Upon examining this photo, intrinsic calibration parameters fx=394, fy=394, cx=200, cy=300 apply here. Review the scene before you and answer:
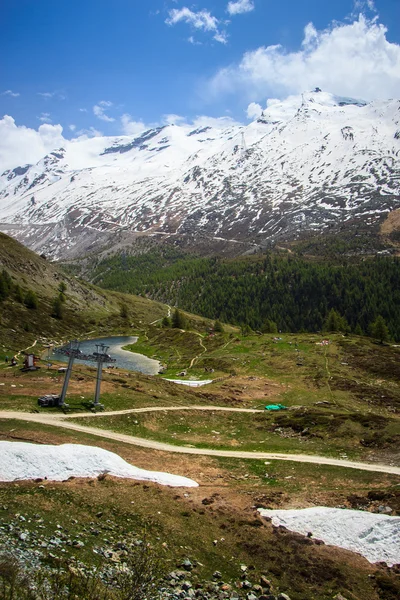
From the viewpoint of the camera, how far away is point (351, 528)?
1005 inches

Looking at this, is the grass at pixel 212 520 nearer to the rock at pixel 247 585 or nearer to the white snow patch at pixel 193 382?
the rock at pixel 247 585

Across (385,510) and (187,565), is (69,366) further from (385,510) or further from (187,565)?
(385,510)

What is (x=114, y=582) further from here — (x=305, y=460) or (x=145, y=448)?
(x=305, y=460)

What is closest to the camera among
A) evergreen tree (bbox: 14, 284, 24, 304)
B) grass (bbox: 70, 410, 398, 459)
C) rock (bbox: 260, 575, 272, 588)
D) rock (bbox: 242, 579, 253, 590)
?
rock (bbox: 242, 579, 253, 590)

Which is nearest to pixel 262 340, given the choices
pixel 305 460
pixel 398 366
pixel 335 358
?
pixel 335 358

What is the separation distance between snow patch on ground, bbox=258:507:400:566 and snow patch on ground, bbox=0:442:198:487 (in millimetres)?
8558

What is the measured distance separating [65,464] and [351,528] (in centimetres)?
2114

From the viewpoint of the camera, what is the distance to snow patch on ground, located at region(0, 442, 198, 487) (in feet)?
94.6

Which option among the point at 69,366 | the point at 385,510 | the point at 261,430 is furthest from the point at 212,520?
the point at 69,366

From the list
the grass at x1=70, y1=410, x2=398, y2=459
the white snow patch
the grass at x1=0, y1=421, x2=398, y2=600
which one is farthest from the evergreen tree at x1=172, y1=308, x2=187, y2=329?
the grass at x1=0, y1=421, x2=398, y2=600

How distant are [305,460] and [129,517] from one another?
21.7 m

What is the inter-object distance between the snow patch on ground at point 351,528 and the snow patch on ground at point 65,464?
8.56 meters

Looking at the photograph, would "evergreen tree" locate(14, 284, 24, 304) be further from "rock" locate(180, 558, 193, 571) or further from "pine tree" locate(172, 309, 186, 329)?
"rock" locate(180, 558, 193, 571)

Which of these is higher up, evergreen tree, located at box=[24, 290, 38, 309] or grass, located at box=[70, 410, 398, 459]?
evergreen tree, located at box=[24, 290, 38, 309]
